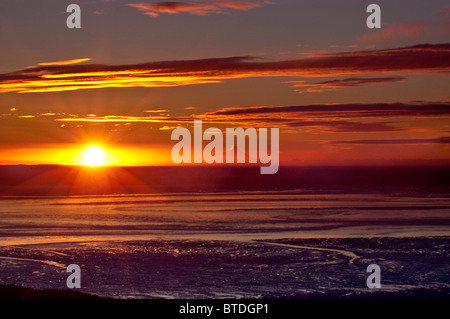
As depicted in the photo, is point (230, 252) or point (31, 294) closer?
point (31, 294)

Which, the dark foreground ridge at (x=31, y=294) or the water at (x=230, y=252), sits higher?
the water at (x=230, y=252)

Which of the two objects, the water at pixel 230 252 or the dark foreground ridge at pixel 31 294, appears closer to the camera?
the dark foreground ridge at pixel 31 294

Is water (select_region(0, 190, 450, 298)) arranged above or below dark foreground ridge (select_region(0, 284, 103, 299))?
above

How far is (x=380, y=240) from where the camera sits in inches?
1241

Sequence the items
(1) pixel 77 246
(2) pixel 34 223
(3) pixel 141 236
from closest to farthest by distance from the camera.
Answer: (1) pixel 77 246 → (3) pixel 141 236 → (2) pixel 34 223

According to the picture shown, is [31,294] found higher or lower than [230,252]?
lower

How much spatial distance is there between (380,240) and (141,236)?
37.7 feet

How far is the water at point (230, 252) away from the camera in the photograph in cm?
2112

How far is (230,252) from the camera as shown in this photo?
91.7 ft

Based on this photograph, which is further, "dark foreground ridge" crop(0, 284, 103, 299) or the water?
the water

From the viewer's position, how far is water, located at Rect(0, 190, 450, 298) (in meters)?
21.1
